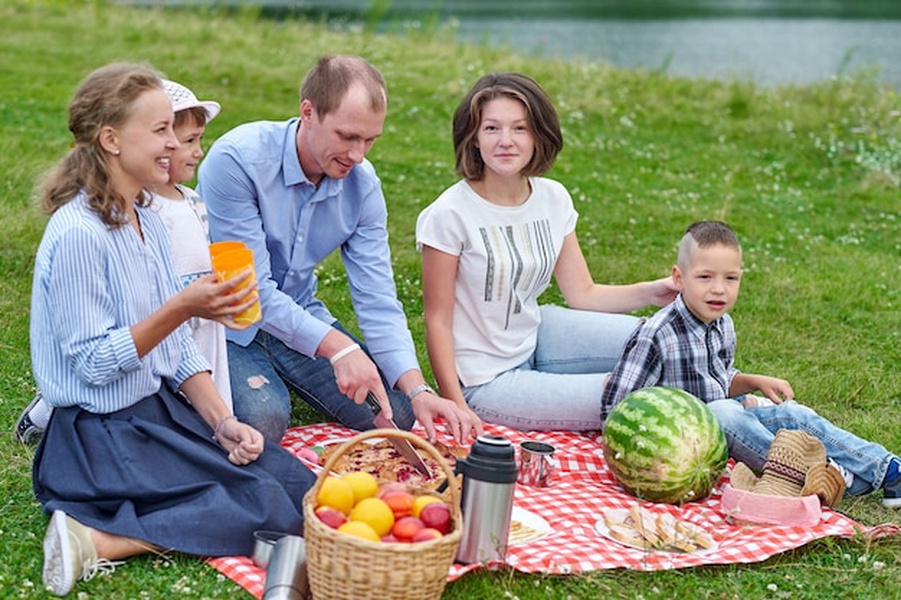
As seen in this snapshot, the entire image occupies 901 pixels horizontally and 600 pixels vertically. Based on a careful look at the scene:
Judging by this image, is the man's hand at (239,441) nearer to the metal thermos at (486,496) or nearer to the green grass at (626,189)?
the green grass at (626,189)

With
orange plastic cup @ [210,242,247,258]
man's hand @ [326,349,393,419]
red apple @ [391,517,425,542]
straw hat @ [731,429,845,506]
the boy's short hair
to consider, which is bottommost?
straw hat @ [731,429,845,506]

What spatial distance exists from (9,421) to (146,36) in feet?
36.1

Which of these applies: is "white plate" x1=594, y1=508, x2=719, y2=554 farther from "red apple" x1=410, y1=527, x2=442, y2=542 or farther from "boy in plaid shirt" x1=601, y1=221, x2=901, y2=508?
"red apple" x1=410, y1=527, x2=442, y2=542

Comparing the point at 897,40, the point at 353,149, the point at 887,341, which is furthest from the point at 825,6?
the point at 353,149

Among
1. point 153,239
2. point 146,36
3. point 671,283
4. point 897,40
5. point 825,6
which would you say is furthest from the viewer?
point 825,6

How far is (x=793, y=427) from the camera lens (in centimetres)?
511

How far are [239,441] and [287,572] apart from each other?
Result: 68 centimetres

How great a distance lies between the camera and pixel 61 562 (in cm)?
379

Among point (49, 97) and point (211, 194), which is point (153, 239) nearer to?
point (211, 194)

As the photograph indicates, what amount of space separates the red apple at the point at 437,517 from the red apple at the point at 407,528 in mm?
27

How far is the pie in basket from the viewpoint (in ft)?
15.8

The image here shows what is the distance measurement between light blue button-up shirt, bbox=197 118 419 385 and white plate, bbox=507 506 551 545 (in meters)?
0.98

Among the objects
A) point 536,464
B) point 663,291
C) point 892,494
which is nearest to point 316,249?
point 536,464

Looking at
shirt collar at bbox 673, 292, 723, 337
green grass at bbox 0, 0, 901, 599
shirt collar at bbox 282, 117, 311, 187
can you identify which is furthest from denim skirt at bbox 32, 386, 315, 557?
shirt collar at bbox 673, 292, 723, 337
